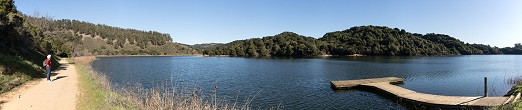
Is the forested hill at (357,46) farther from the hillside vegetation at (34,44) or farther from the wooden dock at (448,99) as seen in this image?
the wooden dock at (448,99)

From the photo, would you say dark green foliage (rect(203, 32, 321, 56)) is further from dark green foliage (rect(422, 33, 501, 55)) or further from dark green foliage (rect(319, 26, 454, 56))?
dark green foliage (rect(422, 33, 501, 55))

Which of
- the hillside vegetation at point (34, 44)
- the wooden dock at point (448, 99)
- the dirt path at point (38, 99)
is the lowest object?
the wooden dock at point (448, 99)

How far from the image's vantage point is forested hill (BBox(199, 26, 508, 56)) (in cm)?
13975

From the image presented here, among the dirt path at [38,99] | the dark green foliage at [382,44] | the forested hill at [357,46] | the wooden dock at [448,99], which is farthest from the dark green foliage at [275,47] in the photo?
the dirt path at [38,99]

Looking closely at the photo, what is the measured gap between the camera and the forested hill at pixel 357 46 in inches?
5502

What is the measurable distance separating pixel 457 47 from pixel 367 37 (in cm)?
6011

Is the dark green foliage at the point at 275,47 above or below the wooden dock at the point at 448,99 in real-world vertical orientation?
above

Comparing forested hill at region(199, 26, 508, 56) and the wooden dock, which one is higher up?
forested hill at region(199, 26, 508, 56)

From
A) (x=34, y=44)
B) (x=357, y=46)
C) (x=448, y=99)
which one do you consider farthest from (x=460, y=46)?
(x=34, y=44)

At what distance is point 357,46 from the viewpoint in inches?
5758

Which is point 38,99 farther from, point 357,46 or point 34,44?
point 357,46

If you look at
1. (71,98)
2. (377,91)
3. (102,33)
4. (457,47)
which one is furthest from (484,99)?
(102,33)

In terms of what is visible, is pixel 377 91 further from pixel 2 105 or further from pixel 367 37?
pixel 367 37

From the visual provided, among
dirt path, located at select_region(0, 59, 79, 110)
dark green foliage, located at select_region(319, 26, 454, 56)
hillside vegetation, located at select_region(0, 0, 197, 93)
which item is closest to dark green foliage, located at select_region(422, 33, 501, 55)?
dark green foliage, located at select_region(319, 26, 454, 56)
